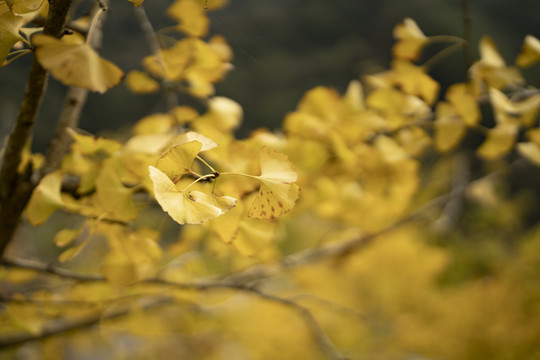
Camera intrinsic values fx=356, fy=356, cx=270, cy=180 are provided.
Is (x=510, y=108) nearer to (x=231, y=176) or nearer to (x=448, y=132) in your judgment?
(x=448, y=132)

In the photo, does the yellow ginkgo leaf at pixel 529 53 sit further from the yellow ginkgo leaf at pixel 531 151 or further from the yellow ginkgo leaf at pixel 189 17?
the yellow ginkgo leaf at pixel 189 17

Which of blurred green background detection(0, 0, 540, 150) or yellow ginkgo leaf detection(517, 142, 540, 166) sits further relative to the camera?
blurred green background detection(0, 0, 540, 150)

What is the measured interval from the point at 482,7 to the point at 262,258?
8.19 ft

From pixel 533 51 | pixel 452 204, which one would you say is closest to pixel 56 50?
pixel 533 51

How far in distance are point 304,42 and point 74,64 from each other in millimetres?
2216

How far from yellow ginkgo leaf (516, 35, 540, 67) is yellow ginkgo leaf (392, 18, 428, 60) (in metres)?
0.09

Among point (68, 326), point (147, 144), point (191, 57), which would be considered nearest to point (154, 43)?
point (191, 57)

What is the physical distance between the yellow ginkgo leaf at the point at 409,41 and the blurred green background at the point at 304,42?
177mm

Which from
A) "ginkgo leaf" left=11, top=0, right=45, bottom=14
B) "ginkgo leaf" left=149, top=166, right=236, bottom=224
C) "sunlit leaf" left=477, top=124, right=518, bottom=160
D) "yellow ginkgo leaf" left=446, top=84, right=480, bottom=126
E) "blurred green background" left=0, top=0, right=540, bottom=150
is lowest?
"blurred green background" left=0, top=0, right=540, bottom=150

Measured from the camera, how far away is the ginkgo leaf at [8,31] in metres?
0.17

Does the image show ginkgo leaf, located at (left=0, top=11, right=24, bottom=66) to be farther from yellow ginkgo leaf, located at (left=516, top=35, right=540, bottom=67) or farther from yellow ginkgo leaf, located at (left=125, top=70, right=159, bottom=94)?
yellow ginkgo leaf, located at (left=516, top=35, right=540, bottom=67)

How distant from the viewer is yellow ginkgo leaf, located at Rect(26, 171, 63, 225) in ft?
0.76

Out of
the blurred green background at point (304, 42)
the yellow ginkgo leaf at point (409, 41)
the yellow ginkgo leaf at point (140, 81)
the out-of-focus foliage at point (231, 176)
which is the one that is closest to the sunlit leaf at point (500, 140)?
the out-of-focus foliage at point (231, 176)

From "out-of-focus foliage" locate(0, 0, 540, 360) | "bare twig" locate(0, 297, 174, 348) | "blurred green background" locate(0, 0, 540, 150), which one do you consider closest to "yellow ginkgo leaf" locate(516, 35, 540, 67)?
"out-of-focus foliage" locate(0, 0, 540, 360)
